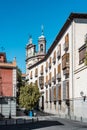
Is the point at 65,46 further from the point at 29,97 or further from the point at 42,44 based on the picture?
the point at 42,44

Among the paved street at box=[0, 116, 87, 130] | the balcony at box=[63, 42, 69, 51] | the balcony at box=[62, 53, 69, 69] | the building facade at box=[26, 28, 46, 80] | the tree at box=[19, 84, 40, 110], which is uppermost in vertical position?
the building facade at box=[26, 28, 46, 80]

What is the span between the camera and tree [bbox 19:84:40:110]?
65750 millimetres

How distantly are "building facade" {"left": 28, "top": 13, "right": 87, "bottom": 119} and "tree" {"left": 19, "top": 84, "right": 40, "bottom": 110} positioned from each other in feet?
10.2

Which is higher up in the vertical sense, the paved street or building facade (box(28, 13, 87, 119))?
building facade (box(28, 13, 87, 119))

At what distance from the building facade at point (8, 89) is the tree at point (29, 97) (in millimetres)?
8468

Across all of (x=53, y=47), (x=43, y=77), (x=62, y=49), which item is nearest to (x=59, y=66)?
(x=62, y=49)

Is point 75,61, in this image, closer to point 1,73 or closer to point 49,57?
point 1,73

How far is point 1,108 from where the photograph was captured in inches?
2195

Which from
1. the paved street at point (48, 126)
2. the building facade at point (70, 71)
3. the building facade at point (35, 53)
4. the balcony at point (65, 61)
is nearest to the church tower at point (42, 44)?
the building facade at point (35, 53)

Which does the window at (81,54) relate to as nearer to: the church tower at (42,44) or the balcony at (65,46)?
the balcony at (65,46)

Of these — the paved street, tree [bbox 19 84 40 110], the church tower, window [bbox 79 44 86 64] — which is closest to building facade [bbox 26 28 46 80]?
the church tower

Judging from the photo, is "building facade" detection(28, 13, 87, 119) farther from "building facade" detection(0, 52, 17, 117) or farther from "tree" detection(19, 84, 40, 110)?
"building facade" detection(0, 52, 17, 117)

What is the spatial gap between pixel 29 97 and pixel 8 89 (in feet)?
30.4

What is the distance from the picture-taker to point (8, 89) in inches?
2276
